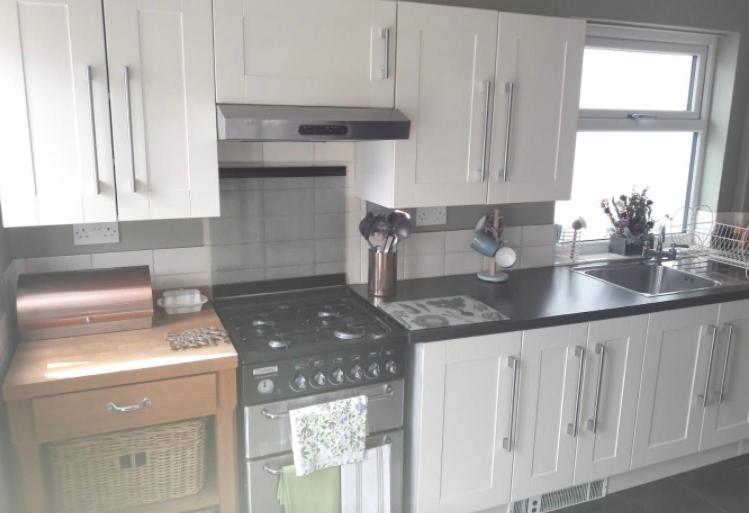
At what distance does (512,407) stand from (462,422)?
21cm

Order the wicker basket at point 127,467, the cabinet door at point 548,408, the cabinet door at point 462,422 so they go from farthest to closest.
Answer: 1. the cabinet door at point 548,408
2. the cabinet door at point 462,422
3. the wicker basket at point 127,467

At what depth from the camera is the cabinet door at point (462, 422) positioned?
2.19m

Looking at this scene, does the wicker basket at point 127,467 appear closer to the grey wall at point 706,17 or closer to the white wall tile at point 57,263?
the white wall tile at point 57,263

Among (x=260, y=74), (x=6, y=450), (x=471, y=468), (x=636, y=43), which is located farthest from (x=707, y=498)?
(x=6, y=450)

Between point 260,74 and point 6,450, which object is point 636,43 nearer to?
point 260,74

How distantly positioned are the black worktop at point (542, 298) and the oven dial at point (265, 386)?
50 cm

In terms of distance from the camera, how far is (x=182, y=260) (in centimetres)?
240

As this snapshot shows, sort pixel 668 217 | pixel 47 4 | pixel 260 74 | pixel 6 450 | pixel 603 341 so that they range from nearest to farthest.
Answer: pixel 47 4 < pixel 6 450 < pixel 260 74 < pixel 603 341 < pixel 668 217

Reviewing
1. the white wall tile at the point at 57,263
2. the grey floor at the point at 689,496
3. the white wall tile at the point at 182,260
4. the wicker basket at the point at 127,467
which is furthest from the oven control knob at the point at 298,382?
the grey floor at the point at 689,496

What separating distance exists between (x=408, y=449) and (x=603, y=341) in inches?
34.5

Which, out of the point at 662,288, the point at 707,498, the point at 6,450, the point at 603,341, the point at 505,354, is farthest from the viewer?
the point at 662,288

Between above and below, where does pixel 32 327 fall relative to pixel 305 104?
below

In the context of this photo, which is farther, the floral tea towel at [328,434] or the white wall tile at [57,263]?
the white wall tile at [57,263]

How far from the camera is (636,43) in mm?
3174
